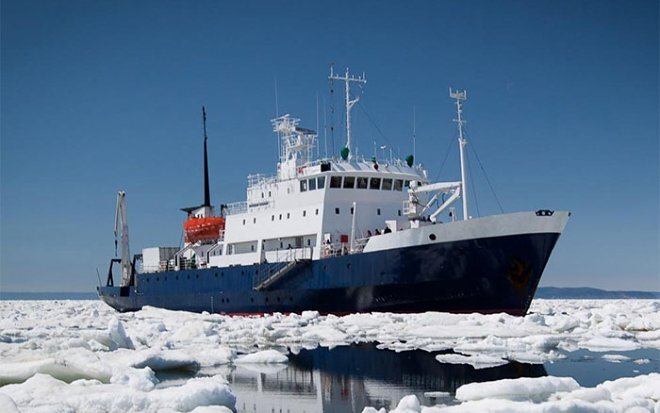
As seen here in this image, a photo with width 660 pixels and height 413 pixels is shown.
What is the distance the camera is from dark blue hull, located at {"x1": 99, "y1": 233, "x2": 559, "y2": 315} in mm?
20797

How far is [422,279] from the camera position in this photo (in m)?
21.6

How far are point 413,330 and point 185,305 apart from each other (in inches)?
606

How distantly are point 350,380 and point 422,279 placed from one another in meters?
9.56

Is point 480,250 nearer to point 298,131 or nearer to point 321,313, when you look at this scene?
point 321,313

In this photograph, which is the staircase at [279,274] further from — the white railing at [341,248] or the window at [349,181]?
the window at [349,181]

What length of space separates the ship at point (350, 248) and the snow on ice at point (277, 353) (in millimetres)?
1187

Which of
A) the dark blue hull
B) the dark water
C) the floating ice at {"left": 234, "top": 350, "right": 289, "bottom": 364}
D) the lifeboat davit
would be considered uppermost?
the lifeboat davit

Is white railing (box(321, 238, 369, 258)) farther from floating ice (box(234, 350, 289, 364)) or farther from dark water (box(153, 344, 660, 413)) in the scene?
floating ice (box(234, 350, 289, 364))

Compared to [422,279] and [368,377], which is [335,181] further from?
[368,377]

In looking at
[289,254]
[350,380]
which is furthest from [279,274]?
[350,380]

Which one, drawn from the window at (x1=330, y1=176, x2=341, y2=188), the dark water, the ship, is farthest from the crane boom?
the dark water

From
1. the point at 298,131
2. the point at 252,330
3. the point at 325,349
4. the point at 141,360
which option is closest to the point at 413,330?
the point at 325,349

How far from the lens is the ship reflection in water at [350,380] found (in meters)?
10.3

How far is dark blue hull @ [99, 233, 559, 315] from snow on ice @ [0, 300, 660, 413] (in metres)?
0.96
